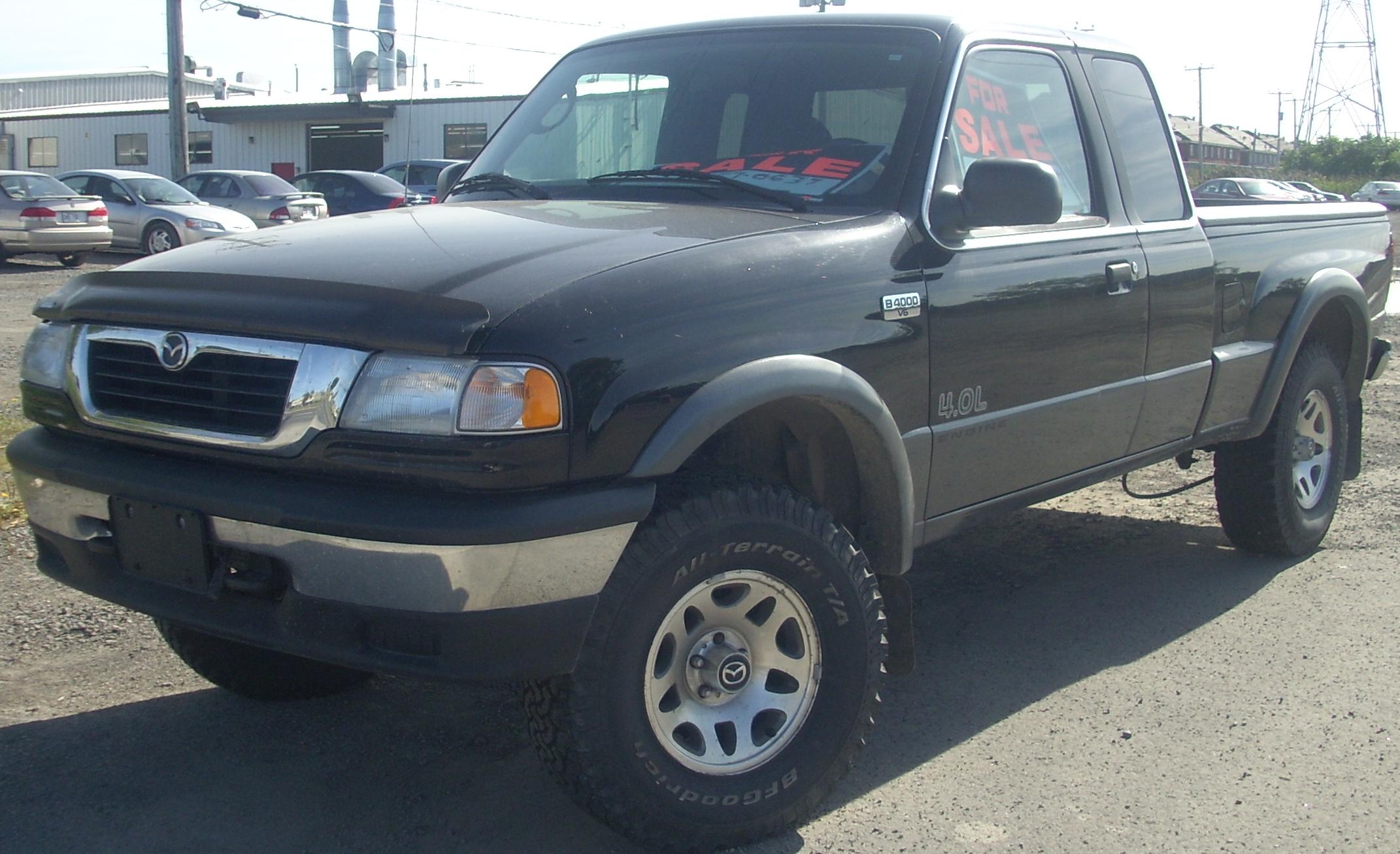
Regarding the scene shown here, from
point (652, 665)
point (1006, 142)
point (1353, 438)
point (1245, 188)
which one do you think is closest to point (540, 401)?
point (652, 665)

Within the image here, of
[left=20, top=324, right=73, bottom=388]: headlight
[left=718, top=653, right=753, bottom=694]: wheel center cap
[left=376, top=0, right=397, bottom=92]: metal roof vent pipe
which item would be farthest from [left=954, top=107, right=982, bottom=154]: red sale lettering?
[left=376, top=0, right=397, bottom=92]: metal roof vent pipe

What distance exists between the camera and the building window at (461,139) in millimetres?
35000

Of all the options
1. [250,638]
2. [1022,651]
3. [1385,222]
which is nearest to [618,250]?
[250,638]

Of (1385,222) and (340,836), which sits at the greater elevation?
(1385,222)

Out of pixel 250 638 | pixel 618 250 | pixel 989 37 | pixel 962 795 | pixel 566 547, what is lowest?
pixel 962 795

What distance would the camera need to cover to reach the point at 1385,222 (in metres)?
5.83

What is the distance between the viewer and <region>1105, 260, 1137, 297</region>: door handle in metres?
4.01

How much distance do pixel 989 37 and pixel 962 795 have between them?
2.18 metres

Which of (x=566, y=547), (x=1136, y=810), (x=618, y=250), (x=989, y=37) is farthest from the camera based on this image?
(x=989, y=37)

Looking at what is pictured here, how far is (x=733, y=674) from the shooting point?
2.92 m

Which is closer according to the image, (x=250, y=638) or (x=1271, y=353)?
(x=250, y=638)

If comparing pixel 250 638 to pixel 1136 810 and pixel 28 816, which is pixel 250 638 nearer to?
pixel 28 816

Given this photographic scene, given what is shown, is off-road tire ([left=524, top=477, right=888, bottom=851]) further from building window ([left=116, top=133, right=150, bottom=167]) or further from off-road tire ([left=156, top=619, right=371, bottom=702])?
building window ([left=116, top=133, right=150, bottom=167])

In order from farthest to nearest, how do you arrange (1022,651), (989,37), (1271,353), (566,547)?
(1271,353) → (1022,651) → (989,37) → (566,547)
